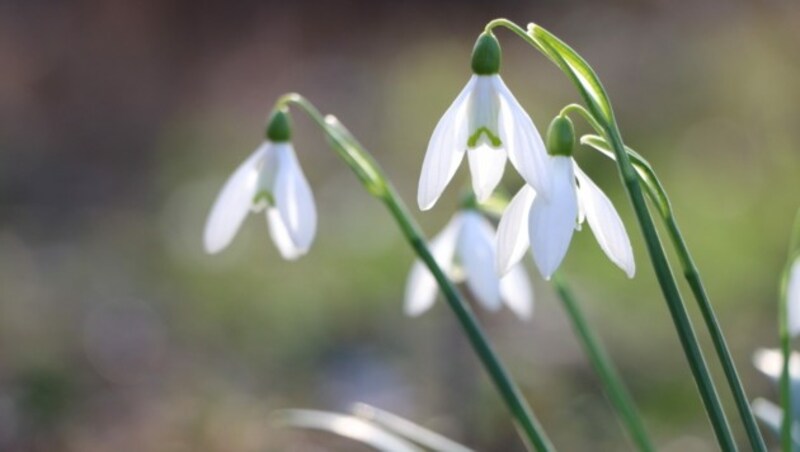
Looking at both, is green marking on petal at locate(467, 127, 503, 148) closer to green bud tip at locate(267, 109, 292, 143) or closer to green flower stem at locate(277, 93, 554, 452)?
green flower stem at locate(277, 93, 554, 452)

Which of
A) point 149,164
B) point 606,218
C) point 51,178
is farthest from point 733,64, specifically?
point 606,218

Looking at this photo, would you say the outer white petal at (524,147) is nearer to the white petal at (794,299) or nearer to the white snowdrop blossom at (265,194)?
the white snowdrop blossom at (265,194)

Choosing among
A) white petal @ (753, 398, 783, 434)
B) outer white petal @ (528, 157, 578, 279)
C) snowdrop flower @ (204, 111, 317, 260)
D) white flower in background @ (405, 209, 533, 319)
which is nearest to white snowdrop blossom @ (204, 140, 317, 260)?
snowdrop flower @ (204, 111, 317, 260)

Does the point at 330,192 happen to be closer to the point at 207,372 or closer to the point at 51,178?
the point at 51,178

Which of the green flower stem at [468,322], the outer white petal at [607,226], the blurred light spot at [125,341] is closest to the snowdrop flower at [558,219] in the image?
the outer white petal at [607,226]

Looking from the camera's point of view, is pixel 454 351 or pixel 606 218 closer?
pixel 606 218

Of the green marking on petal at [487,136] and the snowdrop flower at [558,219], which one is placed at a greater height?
the green marking on petal at [487,136]
